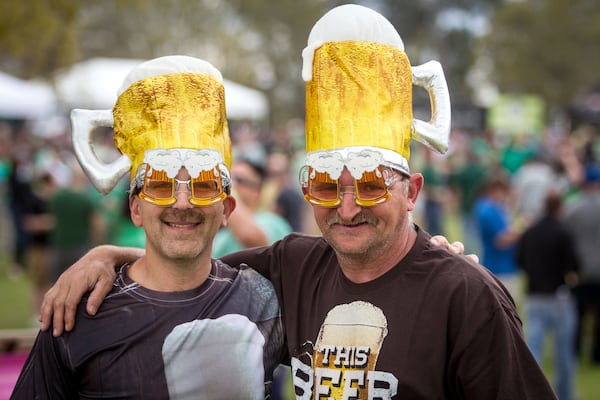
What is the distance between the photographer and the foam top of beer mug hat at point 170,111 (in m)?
3.18

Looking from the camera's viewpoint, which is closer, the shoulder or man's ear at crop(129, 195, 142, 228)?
the shoulder

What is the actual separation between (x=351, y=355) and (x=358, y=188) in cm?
57

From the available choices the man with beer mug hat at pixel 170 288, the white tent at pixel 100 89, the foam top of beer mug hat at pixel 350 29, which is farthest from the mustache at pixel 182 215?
the white tent at pixel 100 89

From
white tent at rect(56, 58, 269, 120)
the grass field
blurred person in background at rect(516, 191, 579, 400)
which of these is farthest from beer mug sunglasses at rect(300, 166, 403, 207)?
white tent at rect(56, 58, 269, 120)

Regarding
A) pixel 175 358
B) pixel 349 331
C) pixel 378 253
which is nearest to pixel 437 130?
pixel 378 253

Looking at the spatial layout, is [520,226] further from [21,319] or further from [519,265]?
[21,319]

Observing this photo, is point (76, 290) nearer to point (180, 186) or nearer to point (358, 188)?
point (180, 186)

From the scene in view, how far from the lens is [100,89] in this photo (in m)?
19.2

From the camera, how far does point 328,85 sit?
3064mm

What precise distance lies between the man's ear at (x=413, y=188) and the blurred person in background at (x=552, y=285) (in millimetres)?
4868

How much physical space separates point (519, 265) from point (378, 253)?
534cm

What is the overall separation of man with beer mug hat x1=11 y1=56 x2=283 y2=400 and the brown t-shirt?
0.22 metres

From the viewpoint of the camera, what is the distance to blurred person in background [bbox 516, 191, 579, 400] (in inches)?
297

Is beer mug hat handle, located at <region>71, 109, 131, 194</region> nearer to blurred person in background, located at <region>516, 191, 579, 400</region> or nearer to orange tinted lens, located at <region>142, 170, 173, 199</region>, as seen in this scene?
orange tinted lens, located at <region>142, 170, 173, 199</region>
